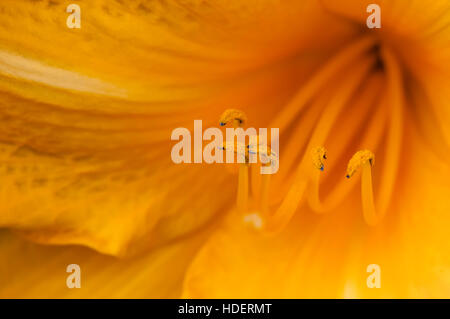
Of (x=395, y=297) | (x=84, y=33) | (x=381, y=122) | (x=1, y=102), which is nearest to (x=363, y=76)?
(x=381, y=122)

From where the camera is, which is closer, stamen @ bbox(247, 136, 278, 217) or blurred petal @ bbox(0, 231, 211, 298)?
stamen @ bbox(247, 136, 278, 217)

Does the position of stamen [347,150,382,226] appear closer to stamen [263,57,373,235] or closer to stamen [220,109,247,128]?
stamen [263,57,373,235]

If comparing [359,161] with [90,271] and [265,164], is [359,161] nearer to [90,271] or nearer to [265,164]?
[265,164]

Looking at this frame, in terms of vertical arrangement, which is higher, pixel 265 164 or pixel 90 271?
pixel 265 164

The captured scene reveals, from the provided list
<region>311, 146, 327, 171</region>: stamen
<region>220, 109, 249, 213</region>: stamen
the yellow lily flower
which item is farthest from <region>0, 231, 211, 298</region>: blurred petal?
<region>311, 146, 327, 171</region>: stamen

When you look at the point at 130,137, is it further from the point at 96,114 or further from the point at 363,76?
the point at 363,76

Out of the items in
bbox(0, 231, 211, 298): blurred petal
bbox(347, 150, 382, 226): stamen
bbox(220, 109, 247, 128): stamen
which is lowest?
bbox(0, 231, 211, 298): blurred petal

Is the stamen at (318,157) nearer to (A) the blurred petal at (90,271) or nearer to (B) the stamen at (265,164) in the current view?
(B) the stamen at (265,164)

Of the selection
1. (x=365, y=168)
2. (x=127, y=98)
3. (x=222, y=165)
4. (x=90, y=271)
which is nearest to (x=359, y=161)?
(x=365, y=168)
